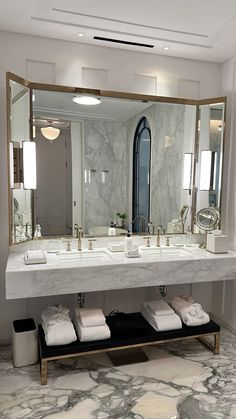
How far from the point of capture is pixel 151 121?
3023 millimetres

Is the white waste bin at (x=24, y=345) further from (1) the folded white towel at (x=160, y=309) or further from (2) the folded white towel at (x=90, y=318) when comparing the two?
(1) the folded white towel at (x=160, y=309)

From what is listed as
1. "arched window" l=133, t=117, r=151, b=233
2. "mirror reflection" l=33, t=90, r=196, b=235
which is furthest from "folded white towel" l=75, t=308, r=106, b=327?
"arched window" l=133, t=117, r=151, b=233

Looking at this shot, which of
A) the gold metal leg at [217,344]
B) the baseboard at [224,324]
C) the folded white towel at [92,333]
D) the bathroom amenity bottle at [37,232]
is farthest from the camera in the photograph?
the baseboard at [224,324]

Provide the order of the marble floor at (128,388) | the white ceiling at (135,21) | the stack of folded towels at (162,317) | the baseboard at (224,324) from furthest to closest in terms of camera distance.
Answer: the baseboard at (224,324), the stack of folded towels at (162,317), the white ceiling at (135,21), the marble floor at (128,388)

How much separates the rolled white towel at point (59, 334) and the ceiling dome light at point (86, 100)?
187 cm

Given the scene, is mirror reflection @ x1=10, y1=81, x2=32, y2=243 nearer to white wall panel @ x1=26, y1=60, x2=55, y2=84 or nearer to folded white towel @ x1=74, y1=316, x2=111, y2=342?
white wall panel @ x1=26, y1=60, x2=55, y2=84

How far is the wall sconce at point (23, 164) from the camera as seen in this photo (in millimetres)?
2600

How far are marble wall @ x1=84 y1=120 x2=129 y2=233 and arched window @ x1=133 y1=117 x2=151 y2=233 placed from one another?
103mm

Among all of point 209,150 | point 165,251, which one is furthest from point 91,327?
point 209,150

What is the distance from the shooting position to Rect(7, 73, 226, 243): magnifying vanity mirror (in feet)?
8.95

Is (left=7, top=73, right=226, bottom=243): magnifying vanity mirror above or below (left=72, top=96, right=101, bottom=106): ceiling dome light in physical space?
below

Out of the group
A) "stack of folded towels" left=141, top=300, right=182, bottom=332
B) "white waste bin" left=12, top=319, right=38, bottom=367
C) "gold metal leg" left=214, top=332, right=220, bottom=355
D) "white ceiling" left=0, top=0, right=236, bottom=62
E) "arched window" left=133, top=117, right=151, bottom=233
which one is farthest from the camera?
"arched window" left=133, top=117, right=151, bottom=233

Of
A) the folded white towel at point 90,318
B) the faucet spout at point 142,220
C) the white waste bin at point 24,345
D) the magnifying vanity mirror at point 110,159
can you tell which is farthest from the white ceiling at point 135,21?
the white waste bin at point 24,345

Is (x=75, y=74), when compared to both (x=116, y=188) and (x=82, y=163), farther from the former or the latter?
(x=116, y=188)
